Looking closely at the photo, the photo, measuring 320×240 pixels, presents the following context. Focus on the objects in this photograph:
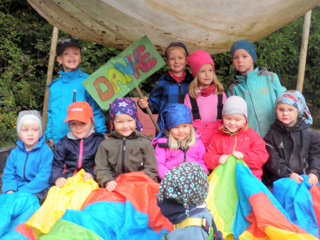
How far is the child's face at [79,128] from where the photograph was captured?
3170 millimetres

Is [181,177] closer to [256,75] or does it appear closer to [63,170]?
[63,170]

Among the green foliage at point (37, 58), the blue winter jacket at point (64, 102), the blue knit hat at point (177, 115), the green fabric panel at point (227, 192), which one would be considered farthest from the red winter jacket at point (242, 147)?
the green foliage at point (37, 58)

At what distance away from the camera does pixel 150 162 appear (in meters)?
3.05

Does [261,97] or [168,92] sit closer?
[261,97]

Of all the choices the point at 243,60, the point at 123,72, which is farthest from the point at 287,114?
the point at 123,72

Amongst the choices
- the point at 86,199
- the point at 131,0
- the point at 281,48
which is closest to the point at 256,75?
the point at 131,0

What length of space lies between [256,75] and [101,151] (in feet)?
5.67

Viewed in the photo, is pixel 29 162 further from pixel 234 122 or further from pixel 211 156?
pixel 234 122

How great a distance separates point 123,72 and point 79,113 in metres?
0.65

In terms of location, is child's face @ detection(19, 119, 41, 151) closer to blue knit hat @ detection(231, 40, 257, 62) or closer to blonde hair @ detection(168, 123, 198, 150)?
blonde hair @ detection(168, 123, 198, 150)

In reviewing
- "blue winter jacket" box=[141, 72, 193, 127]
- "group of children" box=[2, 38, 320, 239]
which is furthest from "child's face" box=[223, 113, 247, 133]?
"blue winter jacket" box=[141, 72, 193, 127]

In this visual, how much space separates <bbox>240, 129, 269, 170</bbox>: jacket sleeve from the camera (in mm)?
3017

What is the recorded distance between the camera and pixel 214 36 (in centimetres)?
336

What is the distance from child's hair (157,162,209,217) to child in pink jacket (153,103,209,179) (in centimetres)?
123
